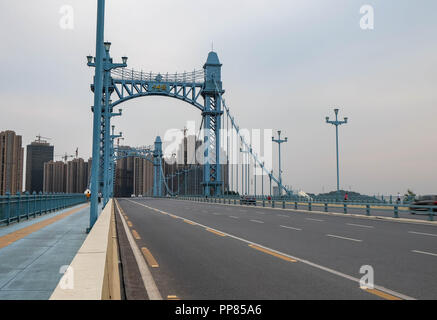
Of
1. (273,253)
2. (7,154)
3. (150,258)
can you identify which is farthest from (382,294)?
(7,154)

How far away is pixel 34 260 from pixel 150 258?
2482mm

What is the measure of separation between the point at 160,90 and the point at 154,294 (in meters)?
64.0

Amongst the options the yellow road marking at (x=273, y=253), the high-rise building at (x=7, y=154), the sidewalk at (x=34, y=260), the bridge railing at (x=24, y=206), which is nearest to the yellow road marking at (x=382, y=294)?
the yellow road marking at (x=273, y=253)

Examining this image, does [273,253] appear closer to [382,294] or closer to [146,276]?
[146,276]

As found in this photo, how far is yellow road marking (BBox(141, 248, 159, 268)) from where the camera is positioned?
8991mm

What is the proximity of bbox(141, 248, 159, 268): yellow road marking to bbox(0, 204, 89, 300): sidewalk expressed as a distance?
1.67m

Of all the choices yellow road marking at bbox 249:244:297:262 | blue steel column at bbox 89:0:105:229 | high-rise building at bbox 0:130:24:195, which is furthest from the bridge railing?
high-rise building at bbox 0:130:24:195

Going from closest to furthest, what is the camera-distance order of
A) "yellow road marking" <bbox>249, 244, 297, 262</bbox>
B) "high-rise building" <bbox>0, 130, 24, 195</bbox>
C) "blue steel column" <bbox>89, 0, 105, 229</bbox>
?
"yellow road marking" <bbox>249, 244, 297, 262</bbox> < "blue steel column" <bbox>89, 0, 105, 229</bbox> < "high-rise building" <bbox>0, 130, 24, 195</bbox>

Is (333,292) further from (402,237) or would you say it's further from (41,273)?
(402,237)

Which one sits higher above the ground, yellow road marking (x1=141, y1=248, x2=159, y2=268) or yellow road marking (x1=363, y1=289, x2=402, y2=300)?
yellow road marking (x1=363, y1=289, x2=402, y2=300)

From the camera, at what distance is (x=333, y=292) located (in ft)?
21.0

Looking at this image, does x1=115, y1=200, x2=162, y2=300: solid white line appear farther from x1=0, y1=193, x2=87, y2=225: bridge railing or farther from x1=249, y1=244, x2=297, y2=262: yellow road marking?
x1=0, y1=193, x2=87, y2=225: bridge railing

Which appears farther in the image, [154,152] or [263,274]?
[154,152]
